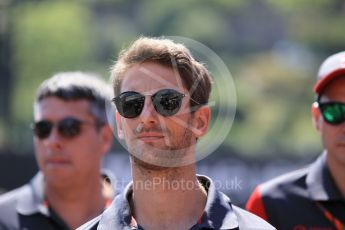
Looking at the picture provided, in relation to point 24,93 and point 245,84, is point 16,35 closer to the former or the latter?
point 24,93

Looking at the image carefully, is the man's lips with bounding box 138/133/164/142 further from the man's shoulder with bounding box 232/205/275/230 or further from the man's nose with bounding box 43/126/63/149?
the man's nose with bounding box 43/126/63/149

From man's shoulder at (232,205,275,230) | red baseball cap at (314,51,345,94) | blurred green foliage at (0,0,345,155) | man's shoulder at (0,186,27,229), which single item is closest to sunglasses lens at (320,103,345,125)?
red baseball cap at (314,51,345,94)

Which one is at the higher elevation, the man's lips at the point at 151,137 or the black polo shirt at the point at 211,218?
the man's lips at the point at 151,137

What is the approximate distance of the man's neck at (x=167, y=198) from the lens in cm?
321

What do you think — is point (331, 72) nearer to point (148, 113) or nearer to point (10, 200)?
point (148, 113)

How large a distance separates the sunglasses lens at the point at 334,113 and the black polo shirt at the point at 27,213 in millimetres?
1670

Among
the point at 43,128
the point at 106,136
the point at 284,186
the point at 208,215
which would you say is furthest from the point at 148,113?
the point at 106,136

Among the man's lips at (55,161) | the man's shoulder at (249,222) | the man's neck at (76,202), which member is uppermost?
the man's shoulder at (249,222)

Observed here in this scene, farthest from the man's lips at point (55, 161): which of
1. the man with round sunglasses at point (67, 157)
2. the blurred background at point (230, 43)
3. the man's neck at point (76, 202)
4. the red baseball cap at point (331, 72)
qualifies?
the blurred background at point (230, 43)

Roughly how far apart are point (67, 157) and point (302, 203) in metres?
1.54

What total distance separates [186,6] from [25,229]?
1814 cm

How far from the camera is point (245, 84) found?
21.7 meters

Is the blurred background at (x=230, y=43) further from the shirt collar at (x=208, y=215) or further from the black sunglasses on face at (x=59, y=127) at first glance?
the shirt collar at (x=208, y=215)

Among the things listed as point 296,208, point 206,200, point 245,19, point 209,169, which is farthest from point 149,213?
point 245,19
